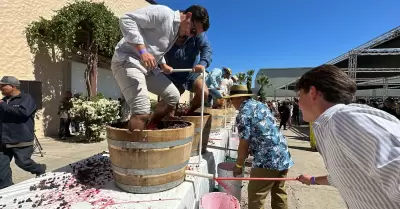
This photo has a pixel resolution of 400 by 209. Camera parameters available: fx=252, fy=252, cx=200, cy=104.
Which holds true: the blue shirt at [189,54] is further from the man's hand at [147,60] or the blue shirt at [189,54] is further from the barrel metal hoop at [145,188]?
the barrel metal hoop at [145,188]

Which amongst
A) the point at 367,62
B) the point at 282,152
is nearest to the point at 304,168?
the point at 282,152

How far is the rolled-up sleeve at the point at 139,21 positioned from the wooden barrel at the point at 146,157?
0.72 m

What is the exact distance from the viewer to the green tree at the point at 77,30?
27.0 feet

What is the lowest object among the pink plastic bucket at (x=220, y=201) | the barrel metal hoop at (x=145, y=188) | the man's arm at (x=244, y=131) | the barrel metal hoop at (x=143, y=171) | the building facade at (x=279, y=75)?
the pink plastic bucket at (x=220, y=201)

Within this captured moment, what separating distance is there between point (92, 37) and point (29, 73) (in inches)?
94.7

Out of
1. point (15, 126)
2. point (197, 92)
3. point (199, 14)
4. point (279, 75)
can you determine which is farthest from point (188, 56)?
point (279, 75)

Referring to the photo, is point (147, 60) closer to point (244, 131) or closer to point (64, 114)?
point (244, 131)

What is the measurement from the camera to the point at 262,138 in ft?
10.1

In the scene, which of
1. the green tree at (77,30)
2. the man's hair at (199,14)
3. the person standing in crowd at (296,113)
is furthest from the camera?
the person standing in crowd at (296,113)

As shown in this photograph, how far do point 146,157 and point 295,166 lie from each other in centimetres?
612

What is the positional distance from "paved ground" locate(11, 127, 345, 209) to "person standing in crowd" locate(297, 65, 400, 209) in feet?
11.0

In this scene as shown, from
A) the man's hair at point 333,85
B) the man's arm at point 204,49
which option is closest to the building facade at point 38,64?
the man's arm at point 204,49

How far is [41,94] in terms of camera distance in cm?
866

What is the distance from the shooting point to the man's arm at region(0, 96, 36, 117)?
3.50 meters
